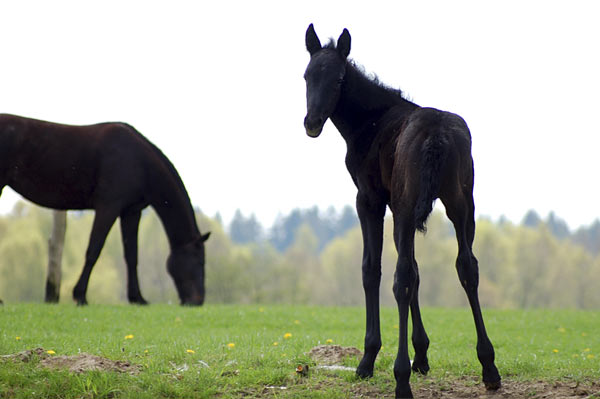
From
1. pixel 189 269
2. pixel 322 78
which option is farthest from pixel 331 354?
pixel 189 269

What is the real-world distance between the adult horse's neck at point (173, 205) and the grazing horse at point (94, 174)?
0.07 ft

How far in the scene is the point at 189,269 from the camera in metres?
16.0

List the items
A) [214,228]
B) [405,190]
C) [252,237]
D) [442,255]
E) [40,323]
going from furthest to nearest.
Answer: [252,237], [214,228], [442,255], [40,323], [405,190]

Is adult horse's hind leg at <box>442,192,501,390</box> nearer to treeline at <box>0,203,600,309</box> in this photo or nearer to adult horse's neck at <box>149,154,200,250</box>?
adult horse's neck at <box>149,154,200,250</box>

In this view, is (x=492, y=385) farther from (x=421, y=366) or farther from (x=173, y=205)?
(x=173, y=205)

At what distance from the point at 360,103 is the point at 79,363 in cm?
395

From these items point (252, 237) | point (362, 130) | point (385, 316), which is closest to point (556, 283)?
point (385, 316)

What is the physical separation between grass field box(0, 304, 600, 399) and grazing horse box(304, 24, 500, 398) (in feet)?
2.14

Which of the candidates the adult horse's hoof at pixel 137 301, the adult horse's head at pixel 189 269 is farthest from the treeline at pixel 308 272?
the adult horse's head at pixel 189 269

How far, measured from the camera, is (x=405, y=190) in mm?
6043

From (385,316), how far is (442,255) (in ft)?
163

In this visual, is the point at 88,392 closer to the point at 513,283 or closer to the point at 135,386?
the point at 135,386

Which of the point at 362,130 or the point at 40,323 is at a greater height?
the point at 362,130

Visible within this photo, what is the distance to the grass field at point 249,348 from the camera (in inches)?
255
